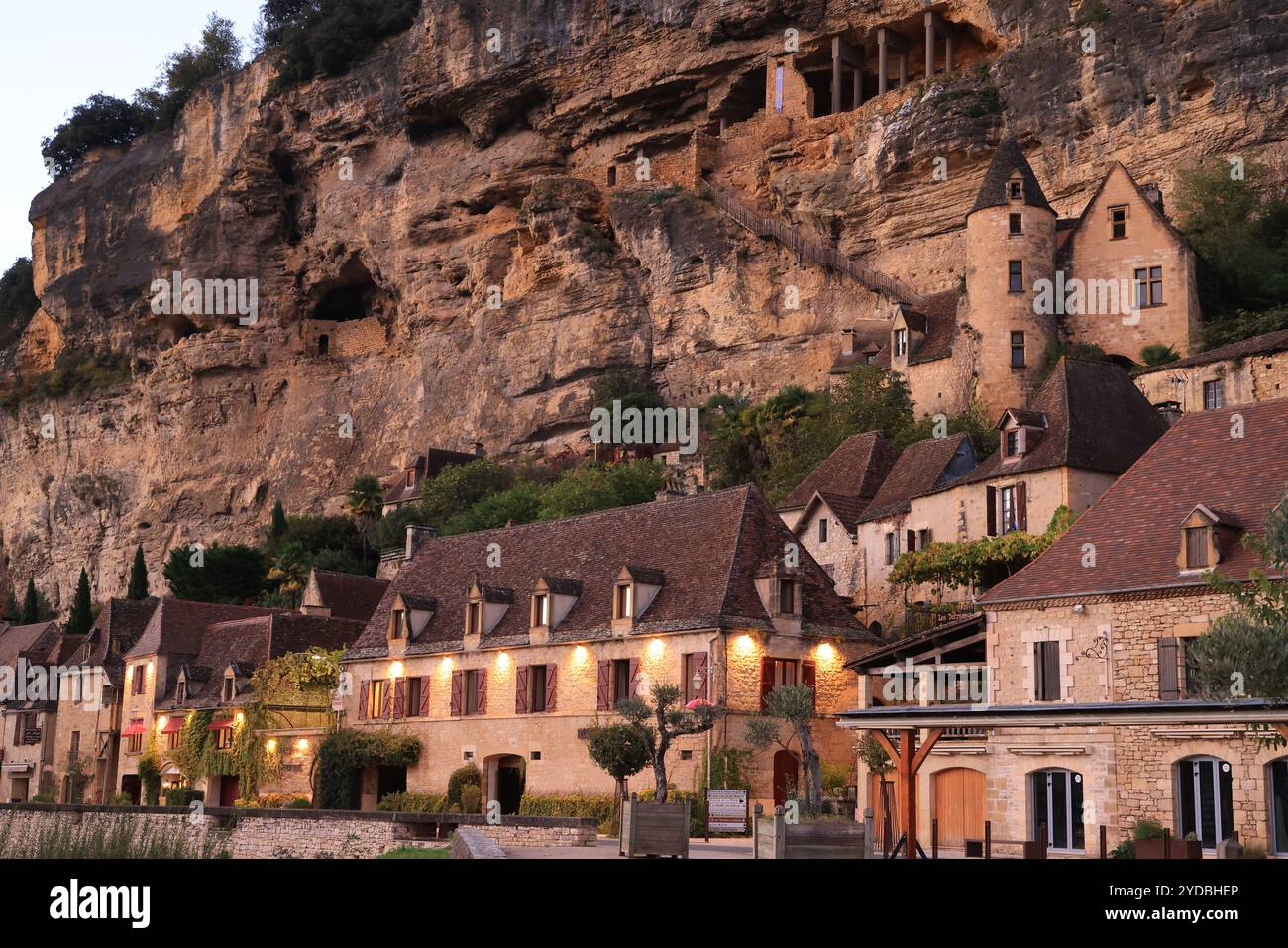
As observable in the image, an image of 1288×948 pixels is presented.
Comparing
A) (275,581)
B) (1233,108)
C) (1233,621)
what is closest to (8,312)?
(275,581)

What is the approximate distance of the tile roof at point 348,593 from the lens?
57.9 metres

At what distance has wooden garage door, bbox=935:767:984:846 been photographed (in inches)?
1227

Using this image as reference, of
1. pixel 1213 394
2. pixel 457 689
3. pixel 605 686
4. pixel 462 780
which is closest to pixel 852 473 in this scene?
pixel 1213 394

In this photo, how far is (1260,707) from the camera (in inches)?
906

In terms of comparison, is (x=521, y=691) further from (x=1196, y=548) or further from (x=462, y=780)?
(x=1196, y=548)

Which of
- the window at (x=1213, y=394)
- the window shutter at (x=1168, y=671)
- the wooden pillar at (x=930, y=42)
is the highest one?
the wooden pillar at (x=930, y=42)

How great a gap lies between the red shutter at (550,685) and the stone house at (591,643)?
0.15 feet

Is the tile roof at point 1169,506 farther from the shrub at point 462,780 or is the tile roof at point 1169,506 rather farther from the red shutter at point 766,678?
the shrub at point 462,780

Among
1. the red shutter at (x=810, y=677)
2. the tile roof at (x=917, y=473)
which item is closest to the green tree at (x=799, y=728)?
the red shutter at (x=810, y=677)

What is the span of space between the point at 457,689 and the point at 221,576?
3064 centimetres

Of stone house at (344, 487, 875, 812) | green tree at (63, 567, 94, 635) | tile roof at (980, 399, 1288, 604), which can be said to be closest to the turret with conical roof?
stone house at (344, 487, 875, 812)

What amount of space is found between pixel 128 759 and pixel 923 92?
3790 centimetres

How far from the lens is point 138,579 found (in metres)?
80.4
